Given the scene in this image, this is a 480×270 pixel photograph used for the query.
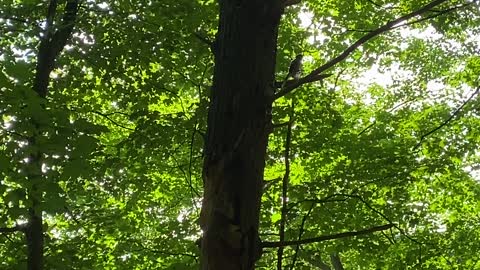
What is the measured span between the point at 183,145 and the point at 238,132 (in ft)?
15.1

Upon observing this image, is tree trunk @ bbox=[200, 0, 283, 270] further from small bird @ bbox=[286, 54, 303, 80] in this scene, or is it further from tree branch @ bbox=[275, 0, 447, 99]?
small bird @ bbox=[286, 54, 303, 80]

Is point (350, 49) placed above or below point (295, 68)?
below

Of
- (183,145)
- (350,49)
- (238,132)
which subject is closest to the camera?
(238,132)

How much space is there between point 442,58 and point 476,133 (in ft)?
13.1

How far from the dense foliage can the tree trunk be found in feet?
1.87

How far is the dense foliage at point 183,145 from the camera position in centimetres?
320

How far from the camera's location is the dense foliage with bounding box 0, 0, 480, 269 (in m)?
3.20

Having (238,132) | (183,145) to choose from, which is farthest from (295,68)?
(183,145)

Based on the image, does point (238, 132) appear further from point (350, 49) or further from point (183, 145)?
point (183, 145)

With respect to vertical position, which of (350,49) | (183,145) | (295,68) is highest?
(183,145)

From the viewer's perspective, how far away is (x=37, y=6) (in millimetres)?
5215

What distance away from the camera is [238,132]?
217 cm

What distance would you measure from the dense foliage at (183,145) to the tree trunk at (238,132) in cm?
57

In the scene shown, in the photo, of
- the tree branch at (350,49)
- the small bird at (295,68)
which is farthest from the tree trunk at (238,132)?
the small bird at (295,68)
